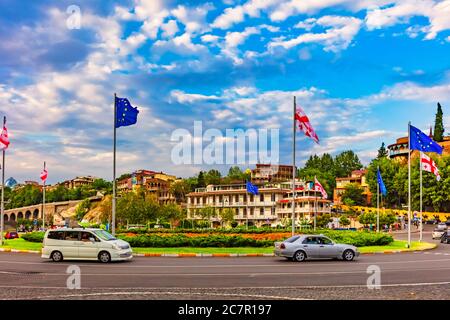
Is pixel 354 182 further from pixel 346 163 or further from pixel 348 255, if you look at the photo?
pixel 348 255

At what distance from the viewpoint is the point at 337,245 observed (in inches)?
1078

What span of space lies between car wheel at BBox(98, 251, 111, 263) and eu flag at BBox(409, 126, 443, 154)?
23.4m

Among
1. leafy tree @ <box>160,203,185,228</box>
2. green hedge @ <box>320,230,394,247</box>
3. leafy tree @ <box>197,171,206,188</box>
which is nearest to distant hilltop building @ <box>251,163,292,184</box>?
leafy tree @ <box>197,171,206,188</box>

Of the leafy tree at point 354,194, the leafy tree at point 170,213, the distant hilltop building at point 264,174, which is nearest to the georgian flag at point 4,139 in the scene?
the leafy tree at point 170,213

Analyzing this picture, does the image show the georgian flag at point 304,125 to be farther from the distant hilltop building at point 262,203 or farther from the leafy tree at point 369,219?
the distant hilltop building at point 262,203

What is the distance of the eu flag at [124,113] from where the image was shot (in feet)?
114

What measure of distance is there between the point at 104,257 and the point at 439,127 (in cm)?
14315

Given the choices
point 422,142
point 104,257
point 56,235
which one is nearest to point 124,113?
point 56,235

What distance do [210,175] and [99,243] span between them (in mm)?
167978

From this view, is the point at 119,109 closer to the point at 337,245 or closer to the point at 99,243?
the point at 99,243

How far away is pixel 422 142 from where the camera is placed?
125 feet

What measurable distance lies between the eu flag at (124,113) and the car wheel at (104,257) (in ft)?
36.8

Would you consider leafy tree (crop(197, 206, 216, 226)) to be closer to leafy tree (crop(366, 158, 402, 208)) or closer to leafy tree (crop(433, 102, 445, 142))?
leafy tree (crop(366, 158, 402, 208))
